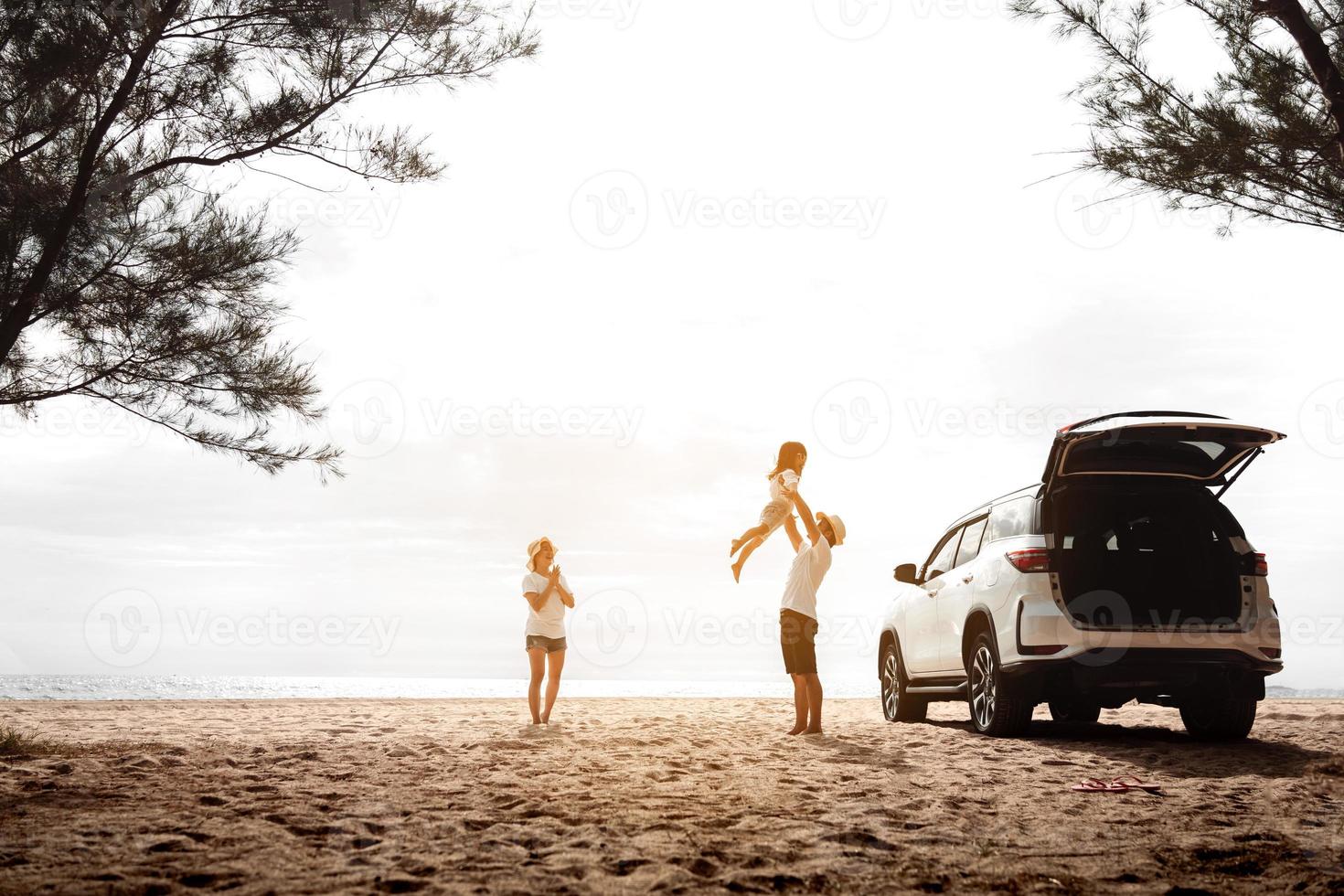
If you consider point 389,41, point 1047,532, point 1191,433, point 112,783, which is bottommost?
point 112,783

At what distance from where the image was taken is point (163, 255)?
9.63 m

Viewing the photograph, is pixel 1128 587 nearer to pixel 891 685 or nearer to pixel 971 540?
pixel 971 540

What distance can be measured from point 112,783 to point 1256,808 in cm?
623

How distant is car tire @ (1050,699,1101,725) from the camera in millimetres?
9286

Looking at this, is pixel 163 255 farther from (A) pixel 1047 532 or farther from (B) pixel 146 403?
(A) pixel 1047 532

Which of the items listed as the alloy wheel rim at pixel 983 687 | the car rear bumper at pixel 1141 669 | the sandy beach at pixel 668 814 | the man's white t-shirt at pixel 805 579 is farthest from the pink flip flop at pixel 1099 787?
the man's white t-shirt at pixel 805 579

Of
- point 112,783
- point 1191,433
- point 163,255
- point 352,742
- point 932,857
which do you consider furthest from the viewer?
point 163,255

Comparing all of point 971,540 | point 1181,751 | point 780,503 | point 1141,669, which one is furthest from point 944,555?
point 1181,751

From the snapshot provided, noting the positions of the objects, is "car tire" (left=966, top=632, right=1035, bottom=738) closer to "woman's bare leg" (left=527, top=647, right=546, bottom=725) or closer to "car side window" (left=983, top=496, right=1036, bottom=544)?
"car side window" (left=983, top=496, right=1036, bottom=544)

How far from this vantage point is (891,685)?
33.9 ft

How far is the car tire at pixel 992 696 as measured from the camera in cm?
789

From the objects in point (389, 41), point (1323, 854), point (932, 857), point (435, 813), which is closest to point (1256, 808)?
point (1323, 854)

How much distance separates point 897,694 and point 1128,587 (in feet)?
9.67

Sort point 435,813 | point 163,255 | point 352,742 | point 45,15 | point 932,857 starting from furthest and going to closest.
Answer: point 163,255, point 45,15, point 352,742, point 435,813, point 932,857
